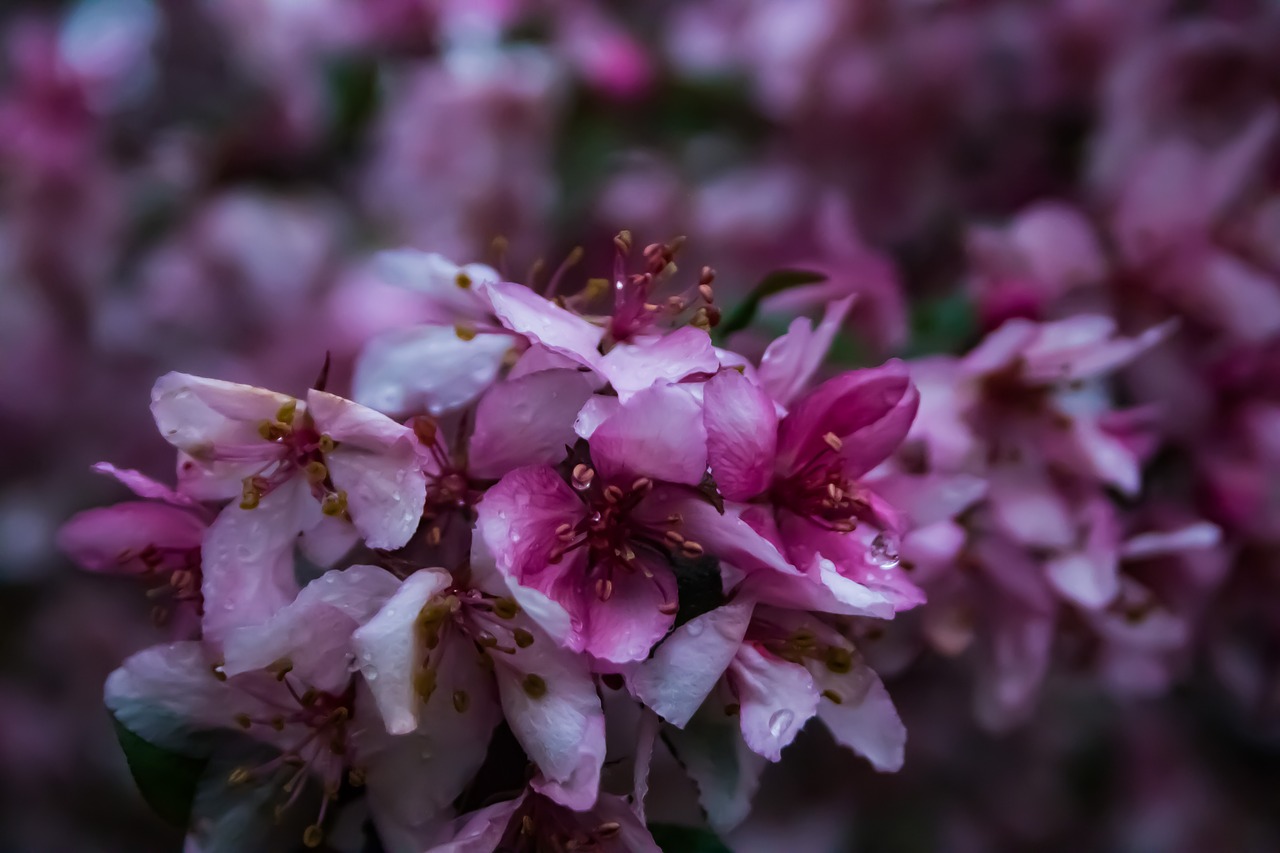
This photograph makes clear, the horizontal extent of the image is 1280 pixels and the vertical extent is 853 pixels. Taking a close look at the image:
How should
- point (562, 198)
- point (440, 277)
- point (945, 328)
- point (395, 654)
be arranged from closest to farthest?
point (395, 654), point (440, 277), point (945, 328), point (562, 198)

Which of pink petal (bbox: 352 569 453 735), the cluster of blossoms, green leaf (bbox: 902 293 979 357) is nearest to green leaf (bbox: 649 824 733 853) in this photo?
the cluster of blossoms

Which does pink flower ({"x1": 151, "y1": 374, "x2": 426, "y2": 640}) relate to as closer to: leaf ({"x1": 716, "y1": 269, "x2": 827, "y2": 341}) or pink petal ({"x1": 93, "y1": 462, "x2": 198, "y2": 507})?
pink petal ({"x1": 93, "y1": 462, "x2": 198, "y2": 507})

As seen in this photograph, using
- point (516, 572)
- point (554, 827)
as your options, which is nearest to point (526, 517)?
point (516, 572)

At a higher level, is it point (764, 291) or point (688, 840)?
point (764, 291)

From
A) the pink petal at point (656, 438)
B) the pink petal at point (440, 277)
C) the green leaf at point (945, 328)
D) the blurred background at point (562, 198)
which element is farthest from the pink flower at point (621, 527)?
the blurred background at point (562, 198)

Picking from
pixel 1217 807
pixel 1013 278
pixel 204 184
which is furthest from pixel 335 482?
pixel 1217 807

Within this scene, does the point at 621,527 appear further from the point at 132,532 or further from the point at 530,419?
the point at 132,532
